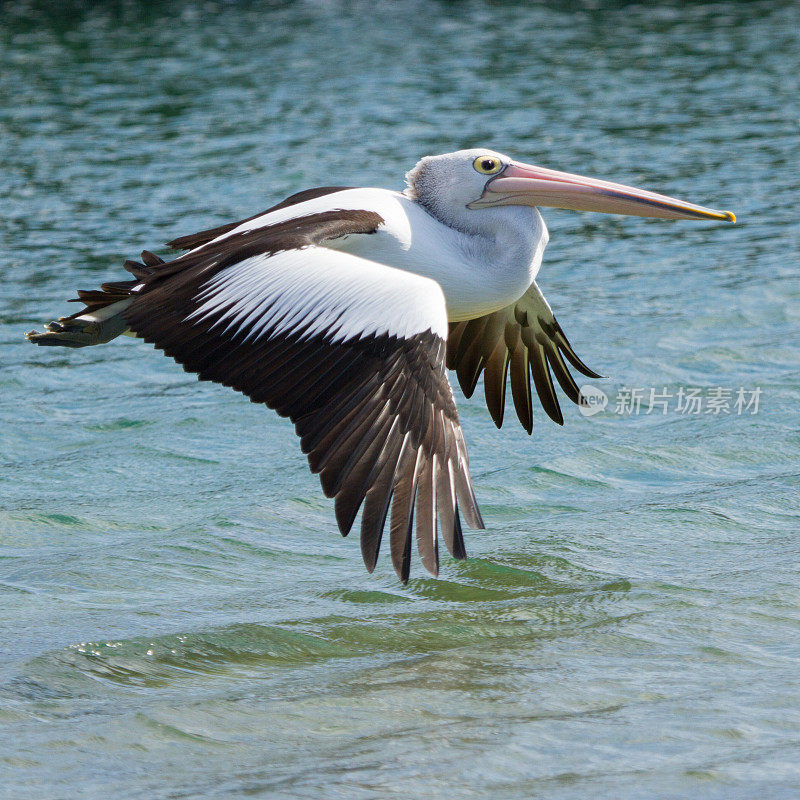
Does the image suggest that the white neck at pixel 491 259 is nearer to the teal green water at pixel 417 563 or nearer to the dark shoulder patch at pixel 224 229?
the dark shoulder patch at pixel 224 229

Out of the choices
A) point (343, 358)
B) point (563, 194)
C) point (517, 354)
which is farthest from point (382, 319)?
point (517, 354)

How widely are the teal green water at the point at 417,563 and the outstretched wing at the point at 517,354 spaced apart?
538 mm

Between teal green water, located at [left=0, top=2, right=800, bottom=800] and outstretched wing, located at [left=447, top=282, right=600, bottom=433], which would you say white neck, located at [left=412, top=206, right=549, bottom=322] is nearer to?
outstretched wing, located at [left=447, top=282, right=600, bottom=433]

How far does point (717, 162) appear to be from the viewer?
13859mm

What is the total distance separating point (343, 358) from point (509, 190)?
1626 mm

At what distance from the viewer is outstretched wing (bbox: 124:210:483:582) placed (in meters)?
4.23

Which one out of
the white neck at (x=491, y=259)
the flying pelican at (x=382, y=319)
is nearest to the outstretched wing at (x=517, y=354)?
the flying pelican at (x=382, y=319)

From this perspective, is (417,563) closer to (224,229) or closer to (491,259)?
(491,259)

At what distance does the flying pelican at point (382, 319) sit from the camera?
4289 mm

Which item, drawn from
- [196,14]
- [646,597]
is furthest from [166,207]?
[196,14]

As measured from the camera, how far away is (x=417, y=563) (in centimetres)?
584

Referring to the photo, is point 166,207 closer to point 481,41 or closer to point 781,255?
point 781,255

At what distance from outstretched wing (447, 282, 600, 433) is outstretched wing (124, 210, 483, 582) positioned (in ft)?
4.63

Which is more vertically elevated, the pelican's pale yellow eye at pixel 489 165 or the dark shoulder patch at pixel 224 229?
the pelican's pale yellow eye at pixel 489 165
